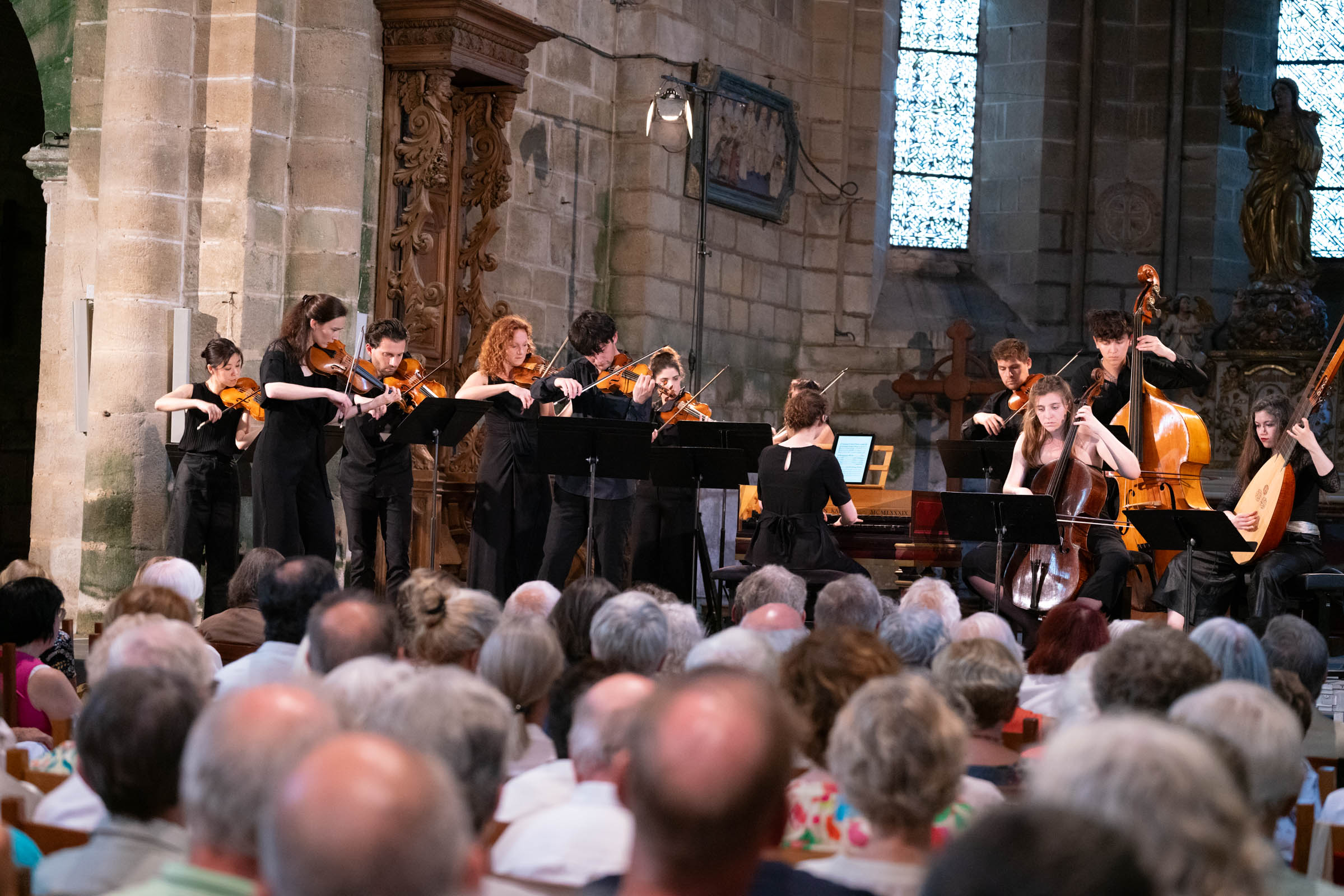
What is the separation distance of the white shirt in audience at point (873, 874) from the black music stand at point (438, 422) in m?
5.08

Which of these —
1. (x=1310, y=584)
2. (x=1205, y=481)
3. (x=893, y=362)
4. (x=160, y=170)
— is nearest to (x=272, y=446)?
(x=160, y=170)

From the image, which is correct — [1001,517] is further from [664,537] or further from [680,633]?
[680,633]

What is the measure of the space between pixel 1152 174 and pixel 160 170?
354 inches

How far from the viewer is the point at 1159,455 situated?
7777mm

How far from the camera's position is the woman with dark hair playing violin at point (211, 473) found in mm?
7938

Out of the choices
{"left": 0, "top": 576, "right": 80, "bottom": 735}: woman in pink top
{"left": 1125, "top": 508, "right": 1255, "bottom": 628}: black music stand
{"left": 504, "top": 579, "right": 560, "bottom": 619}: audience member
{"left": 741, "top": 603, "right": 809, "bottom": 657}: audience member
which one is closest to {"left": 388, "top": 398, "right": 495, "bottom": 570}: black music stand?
{"left": 504, "top": 579, "right": 560, "bottom": 619}: audience member

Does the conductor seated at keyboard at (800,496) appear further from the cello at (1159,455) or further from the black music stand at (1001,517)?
the cello at (1159,455)

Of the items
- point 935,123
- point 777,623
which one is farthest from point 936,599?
point 935,123

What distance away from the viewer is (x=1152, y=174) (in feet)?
46.7

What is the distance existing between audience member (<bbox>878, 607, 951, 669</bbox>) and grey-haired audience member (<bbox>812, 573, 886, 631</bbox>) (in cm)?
67

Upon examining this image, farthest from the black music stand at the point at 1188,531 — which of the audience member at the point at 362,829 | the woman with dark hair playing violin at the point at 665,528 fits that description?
the audience member at the point at 362,829

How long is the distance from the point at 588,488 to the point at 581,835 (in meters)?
5.41

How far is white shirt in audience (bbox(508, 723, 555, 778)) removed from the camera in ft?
11.5

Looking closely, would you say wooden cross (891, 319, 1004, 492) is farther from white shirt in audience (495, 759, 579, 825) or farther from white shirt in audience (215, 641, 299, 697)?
Result: white shirt in audience (495, 759, 579, 825)
